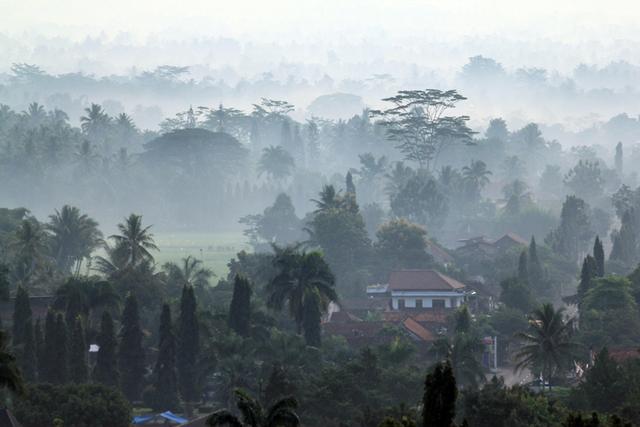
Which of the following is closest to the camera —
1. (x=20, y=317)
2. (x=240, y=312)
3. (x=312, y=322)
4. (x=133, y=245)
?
(x=20, y=317)

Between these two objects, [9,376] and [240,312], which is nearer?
[9,376]

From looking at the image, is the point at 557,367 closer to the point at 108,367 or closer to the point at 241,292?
the point at 241,292

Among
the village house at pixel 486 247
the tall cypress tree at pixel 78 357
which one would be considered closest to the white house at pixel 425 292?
the village house at pixel 486 247

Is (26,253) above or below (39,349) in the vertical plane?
above

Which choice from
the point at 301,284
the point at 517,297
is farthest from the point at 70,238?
the point at 301,284

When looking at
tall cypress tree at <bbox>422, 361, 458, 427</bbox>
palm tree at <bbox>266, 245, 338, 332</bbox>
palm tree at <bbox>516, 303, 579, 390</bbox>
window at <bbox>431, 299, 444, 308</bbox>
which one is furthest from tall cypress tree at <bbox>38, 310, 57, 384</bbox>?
window at <bbox>431, 299, 444, 308</bbox>

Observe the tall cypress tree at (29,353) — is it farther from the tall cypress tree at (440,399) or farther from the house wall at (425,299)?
the house wall at (425,299)

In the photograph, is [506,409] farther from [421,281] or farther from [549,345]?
[421,281]
